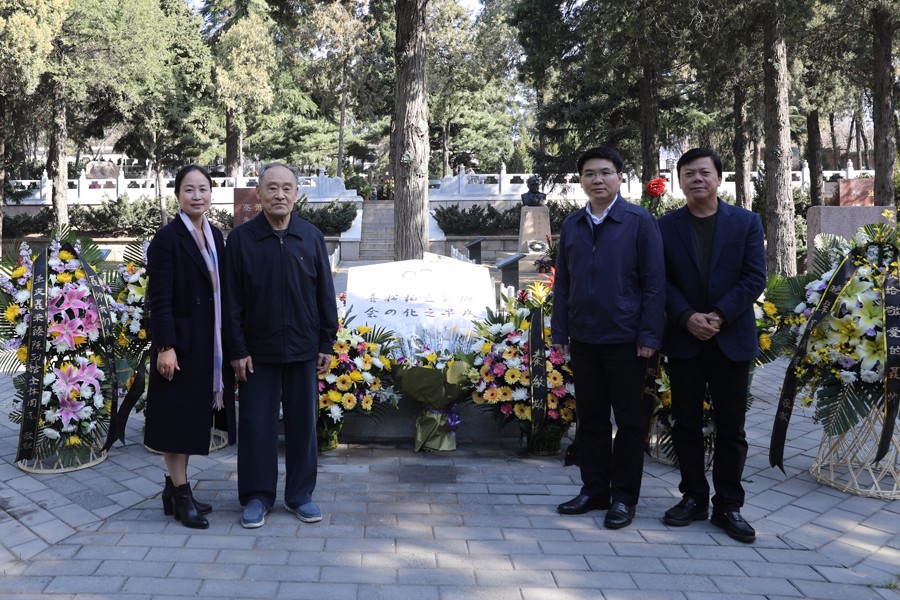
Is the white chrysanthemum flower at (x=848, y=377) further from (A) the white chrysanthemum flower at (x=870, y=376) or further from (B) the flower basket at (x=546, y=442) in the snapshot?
(B) the flower basket at (x=546, y=442)

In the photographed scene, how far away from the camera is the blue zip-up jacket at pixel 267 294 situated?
3.61 meters

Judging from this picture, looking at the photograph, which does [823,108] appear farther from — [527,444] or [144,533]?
A: [144,533]

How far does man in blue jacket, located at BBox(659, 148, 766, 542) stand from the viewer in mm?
3572

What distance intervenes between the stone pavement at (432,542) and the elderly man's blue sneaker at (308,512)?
0.04 m

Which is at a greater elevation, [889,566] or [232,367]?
[232,367]

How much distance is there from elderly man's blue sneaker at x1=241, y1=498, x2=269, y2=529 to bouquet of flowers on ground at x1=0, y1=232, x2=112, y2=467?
162 centimetres

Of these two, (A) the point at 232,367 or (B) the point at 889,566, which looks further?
(A) the point at 232,367

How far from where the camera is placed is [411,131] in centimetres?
845

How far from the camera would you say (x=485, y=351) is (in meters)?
5.04

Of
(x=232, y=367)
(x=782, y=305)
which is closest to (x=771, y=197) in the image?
(x=782, y=305)

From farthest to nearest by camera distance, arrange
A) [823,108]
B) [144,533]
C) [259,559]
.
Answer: [823,108] < [144,533] < [259,559]

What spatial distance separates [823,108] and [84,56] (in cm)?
2252

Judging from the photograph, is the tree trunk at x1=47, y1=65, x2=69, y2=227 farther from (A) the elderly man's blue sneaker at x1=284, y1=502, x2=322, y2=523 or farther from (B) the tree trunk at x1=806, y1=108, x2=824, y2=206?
(B) the tree trunk at x1=806, y1=108, x2=824, y2=206

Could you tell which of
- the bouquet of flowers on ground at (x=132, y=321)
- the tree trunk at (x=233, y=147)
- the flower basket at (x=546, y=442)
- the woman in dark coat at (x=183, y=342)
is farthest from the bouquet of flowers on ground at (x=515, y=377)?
the tree trunk at (x=233, y=147)
